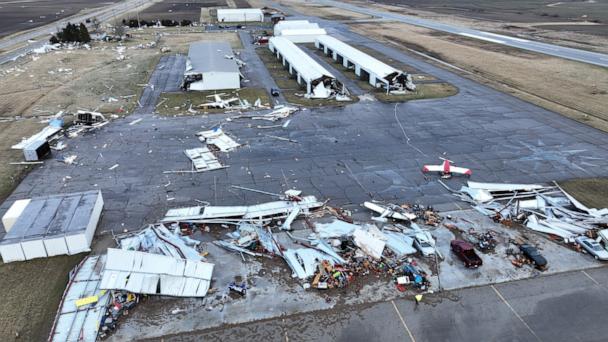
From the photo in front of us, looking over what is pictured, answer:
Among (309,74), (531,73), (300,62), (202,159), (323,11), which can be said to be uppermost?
(323,11)

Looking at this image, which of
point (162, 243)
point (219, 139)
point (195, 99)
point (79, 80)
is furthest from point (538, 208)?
point (79, 80)

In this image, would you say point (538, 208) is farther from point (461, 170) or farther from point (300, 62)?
point (300, 62)

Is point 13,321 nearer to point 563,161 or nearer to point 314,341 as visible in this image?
point 314,341

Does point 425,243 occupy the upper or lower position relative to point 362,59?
lower

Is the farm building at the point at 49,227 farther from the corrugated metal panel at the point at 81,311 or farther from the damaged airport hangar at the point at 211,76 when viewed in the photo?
the damaged airport hangar at the point at 211,76

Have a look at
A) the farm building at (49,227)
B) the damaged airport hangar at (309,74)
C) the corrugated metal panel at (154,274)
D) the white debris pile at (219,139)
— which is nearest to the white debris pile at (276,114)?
the white debris pile at (219,139)
